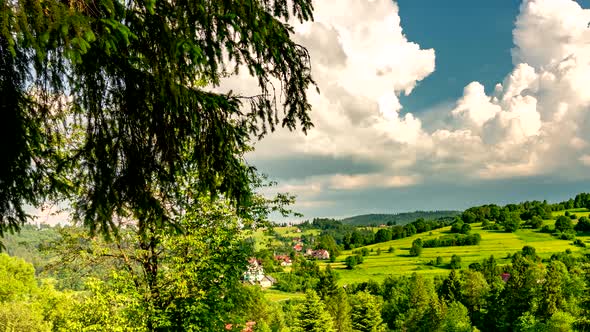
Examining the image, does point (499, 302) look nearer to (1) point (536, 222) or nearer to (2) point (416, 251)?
(2) point (416, 251)

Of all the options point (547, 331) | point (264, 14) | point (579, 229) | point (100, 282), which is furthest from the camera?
point (579, 229)

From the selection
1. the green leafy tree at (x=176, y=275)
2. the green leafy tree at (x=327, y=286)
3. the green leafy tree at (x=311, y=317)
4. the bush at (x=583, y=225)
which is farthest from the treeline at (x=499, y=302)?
the bush at (x=583, y=225)

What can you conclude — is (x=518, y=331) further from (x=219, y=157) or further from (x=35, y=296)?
(x=219, y=157)

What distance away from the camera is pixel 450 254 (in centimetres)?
13925

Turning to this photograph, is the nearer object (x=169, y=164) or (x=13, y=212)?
(x=169, y=164)

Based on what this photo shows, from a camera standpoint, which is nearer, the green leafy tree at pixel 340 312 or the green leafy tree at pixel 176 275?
the green leafy tree at pixel 176 275

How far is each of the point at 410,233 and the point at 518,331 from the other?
124 metres

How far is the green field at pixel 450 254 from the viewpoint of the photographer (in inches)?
4904

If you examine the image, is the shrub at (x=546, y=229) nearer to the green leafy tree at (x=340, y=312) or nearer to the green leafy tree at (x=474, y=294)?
the green leafy tree at (x=474, y=294)

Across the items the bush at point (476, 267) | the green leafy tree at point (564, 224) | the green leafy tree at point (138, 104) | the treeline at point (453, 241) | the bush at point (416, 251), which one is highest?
the green leafy tree at point (138, 104)

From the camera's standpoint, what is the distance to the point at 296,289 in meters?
155

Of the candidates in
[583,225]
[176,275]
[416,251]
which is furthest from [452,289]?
[176,275]

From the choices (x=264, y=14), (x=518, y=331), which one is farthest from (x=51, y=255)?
(x=518, y=331)

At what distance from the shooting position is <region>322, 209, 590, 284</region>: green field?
124562 millimetres
